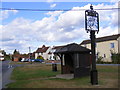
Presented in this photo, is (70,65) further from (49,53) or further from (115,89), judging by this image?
(49,53)

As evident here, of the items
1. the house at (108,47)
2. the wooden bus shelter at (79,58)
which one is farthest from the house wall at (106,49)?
the wooden bus shelter at (79,58)

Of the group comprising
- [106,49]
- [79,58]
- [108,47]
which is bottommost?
[79,58]

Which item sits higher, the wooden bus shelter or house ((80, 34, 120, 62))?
house ((80, 34, 120, 62))

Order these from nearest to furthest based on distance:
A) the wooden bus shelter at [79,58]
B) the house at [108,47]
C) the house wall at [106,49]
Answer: the wooden bus shelter at [79,58], the house at [108,47], the house wall at [106,49]

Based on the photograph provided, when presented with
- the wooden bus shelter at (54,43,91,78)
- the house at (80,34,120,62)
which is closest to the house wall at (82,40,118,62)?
the house at (80,34,120,62)

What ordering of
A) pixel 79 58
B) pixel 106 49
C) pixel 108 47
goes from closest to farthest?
pixel 79 58 → pixel 108 47 → pixel 106 49

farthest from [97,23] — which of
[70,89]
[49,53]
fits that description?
[49,53]

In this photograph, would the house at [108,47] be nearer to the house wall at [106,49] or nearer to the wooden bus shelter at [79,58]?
the house wall at [106,49]

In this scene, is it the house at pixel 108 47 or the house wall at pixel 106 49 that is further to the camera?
the house wall at pixel 106 49

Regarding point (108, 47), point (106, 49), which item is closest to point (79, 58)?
point (108, 47)

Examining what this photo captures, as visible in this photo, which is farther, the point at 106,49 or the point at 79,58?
the point at 106,49

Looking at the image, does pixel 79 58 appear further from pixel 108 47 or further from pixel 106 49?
pixel 106 49

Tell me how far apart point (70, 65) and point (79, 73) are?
10.6ft

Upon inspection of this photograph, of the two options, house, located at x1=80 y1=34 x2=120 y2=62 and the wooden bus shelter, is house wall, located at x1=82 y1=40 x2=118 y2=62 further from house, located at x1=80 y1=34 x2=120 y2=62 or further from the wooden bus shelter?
the wooden bus shelter
